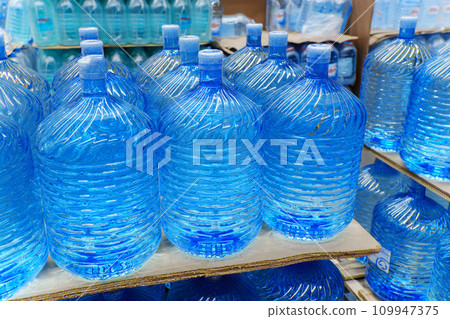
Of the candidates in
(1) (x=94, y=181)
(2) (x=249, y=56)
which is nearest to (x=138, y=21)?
(2) (x=249, y=56)

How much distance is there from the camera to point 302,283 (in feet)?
5.38

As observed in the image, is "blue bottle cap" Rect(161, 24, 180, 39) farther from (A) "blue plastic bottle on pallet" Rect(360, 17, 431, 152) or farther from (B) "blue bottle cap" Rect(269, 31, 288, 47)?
(A) "blue plastic bottle on pallet" Rect(360, 17, 431, 152)

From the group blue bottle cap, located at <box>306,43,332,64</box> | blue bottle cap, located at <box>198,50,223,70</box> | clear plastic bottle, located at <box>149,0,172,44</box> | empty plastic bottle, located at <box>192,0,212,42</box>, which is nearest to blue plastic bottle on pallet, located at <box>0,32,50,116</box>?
blue bottle cap, located at <box>198,50,223,70</box>

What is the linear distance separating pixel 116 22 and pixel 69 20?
314 millimetres

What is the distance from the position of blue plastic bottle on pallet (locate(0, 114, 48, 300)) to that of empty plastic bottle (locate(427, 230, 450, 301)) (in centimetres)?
155

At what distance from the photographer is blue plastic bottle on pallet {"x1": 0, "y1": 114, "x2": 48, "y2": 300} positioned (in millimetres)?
996

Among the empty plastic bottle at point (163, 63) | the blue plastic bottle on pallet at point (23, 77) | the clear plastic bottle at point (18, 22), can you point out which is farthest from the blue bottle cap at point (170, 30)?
the clear plastic bottle at point (18, 22)

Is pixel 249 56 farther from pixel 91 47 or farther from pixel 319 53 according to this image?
pixel 91 47

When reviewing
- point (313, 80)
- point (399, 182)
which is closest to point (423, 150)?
point (313, 80)

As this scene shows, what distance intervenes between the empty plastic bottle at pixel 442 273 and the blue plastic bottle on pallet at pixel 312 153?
644mm

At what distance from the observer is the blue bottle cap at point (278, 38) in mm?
1434

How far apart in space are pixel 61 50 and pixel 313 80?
228 centimetres

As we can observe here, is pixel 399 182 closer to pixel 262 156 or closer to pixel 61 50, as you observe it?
pixel 262 156

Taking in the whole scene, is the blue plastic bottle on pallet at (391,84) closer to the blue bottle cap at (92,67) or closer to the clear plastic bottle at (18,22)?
the blue bottle cap at (92,67)
